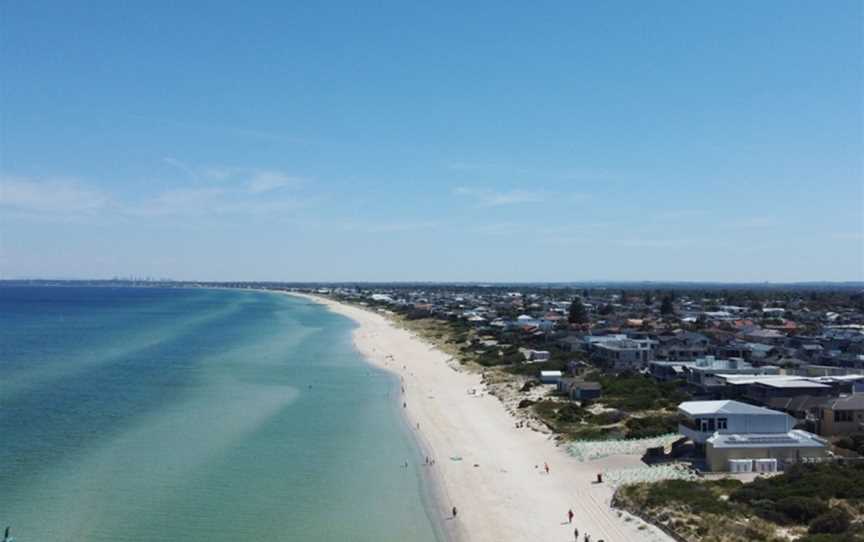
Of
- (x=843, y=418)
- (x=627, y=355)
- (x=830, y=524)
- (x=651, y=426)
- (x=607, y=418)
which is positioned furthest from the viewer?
(x=627, y=355)

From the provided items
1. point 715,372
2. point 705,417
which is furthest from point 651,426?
point 715,372

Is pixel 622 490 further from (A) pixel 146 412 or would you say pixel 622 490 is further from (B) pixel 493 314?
(B) pixel 493 314

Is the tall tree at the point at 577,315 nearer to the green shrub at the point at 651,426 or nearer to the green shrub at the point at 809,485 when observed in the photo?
the green shrub at the point at 651,426

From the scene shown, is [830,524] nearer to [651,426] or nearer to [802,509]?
[802,509]

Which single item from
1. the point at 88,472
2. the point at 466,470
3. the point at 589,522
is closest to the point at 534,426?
the point at 466,470

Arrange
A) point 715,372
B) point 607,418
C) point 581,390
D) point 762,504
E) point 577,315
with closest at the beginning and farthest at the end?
1. point 762,504
2. point 607,418
3. point 715,372
4. point 581,390
5. point 577,315

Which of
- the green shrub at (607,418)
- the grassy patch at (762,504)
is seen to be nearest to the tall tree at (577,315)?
the green shrub at (607,418)

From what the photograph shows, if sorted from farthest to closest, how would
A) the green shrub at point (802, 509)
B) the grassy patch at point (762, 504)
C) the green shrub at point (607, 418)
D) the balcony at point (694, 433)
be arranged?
1. the green shrub at point (607, 418)
2. the balcony at point (694, 433)
3. the green shrub at point (802, 509)
4. the grassy patch at point (762, 504)
